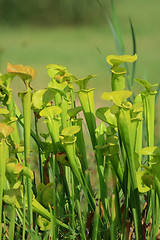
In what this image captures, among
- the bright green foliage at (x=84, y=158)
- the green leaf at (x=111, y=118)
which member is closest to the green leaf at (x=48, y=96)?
the bright green foliage at (x=84, y=158)

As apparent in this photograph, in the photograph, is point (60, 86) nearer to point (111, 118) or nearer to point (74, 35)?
point (111, 118)

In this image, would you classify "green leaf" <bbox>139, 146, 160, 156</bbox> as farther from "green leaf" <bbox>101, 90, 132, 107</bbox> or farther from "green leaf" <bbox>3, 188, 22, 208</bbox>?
"green leaf" <bbox>3, 188, 22, 208</bbox>

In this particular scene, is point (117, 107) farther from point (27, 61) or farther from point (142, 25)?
point (142, 25)

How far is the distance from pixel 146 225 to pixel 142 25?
253 inches

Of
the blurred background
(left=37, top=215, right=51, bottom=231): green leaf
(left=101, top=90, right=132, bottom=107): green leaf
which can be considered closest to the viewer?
(left=101, top=90, right=132, bottom=107): green leaf

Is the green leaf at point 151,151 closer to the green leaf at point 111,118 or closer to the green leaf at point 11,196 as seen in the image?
the green leaf at point 111,118

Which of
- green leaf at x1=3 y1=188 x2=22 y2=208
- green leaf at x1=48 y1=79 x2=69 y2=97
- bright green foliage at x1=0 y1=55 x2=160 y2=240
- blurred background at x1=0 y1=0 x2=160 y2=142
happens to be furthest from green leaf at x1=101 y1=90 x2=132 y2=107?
blurred background at x1=0 y1=0 x2=160 y2=142

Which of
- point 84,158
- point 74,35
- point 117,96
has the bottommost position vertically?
point 84,158

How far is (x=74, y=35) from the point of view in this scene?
21.7 feet

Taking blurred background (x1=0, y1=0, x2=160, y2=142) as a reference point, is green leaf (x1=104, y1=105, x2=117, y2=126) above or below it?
below

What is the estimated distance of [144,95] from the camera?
684mm

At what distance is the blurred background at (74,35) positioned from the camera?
4.60 metres

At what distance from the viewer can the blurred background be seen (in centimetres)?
460

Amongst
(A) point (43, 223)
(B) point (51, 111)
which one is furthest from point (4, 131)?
(A) point (43, 223)
